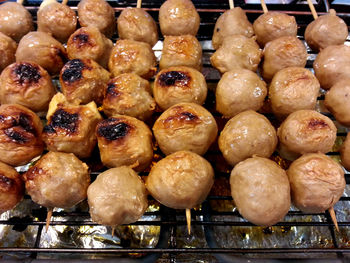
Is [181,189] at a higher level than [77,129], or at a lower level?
lower

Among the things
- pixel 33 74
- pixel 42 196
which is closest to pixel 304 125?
pixel 42 196

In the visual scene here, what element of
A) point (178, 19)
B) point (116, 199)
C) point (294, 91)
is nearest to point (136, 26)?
point (178, 19)

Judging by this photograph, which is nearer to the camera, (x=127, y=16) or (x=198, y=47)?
(x=198, y=47)

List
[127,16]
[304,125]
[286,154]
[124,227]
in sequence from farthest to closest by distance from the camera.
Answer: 1. [127,16]
2. [124,227]
3. [286,154]
4. [304,125]

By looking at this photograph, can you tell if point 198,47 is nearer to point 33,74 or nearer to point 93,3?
point 93,3

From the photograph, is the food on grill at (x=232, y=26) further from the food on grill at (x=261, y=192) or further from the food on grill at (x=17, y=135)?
the food on grill at (x=17, y=135)

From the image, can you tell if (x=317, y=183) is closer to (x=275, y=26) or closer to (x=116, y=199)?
(x=116, y=199)

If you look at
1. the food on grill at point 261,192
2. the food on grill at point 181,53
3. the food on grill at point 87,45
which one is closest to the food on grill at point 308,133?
the food on grill at point 261,192
